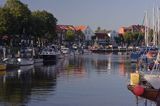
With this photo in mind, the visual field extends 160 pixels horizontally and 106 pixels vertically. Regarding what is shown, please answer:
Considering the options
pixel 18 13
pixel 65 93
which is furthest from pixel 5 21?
pixel 65 93

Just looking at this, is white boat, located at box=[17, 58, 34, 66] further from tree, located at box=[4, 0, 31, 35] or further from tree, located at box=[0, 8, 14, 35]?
tree, located at box=[4, 0, 31, 35]

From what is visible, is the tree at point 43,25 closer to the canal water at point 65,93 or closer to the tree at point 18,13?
the tree at point 18,13

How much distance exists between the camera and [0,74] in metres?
76.1

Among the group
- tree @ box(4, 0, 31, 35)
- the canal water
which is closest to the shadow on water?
the canal water

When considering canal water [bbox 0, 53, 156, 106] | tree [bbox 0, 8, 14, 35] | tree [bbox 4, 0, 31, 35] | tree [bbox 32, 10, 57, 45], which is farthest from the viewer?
tree [bbox 32, 10, 57, 45]

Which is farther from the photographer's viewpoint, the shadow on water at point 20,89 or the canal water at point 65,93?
the shadow on water at point 20,89

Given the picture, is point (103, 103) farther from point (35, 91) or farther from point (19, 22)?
point (19, 22)

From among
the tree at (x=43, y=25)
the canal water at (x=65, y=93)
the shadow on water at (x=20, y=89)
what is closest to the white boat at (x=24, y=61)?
the shadow on water at (x=20, y=89)

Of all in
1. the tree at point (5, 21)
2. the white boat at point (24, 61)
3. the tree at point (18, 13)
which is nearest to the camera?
the white boat at point (24, 61)

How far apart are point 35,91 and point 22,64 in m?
43.8

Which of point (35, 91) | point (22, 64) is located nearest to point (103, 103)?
point (35, 91)

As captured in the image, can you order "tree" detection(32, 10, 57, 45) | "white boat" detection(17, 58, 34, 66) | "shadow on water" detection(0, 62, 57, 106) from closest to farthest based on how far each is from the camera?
"shadow on water" detection(0, 62, 57, 106) → "white boat" detection(17, 58, 34, 66) → "tree" detection(32, 10, 57, 45)

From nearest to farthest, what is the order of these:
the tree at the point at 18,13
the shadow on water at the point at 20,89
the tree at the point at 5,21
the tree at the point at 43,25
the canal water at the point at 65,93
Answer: the canal water at the point at 65,93 < the shadow on water at the point at 20,89 < the tree at the point at 5,21 < the tree at the point at 18,13 < the tree at the point at 43,25

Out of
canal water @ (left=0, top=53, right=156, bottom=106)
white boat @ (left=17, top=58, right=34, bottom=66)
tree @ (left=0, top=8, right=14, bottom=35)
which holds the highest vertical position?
tree @ (left=0, top=8, right=14, bottom=35)
